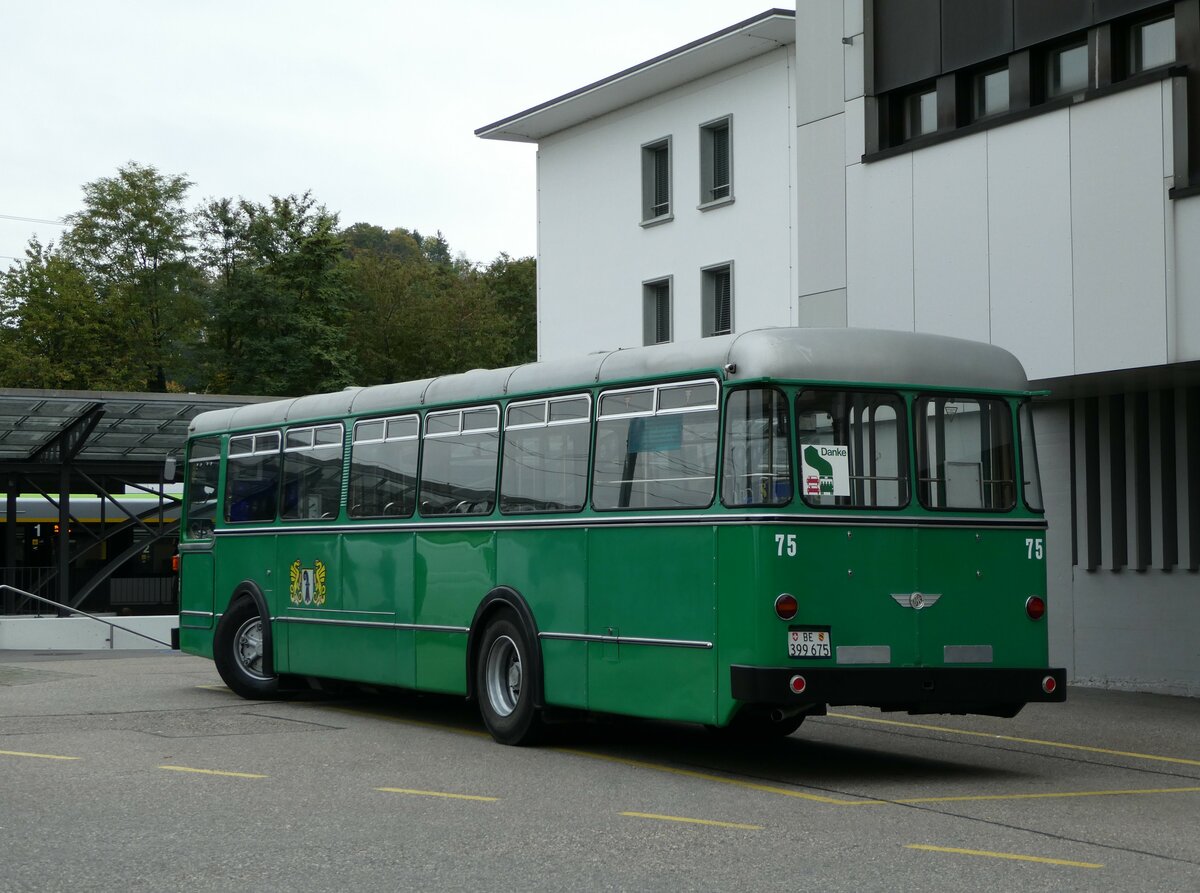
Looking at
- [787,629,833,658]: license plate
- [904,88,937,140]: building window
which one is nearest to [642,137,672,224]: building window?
[904,88,937,140]: building window

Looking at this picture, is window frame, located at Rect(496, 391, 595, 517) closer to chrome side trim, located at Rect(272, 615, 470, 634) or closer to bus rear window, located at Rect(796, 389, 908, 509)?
chrome side trim, located at Rect(272, 615, 470, 634)

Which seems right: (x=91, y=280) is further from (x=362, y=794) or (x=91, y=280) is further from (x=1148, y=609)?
(x=362, y=794)

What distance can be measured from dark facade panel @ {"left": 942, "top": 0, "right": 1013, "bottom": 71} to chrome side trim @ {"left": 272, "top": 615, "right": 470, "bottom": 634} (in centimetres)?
900

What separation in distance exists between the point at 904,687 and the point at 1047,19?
9528 millimetres

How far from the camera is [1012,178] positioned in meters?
18.3

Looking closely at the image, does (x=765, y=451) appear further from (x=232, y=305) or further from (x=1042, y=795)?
(x=232, y=305)

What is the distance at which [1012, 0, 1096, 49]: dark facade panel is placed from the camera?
17.8 metres

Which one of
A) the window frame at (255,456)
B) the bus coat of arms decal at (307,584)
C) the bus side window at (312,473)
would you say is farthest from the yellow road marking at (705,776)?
the window frame at (255,456)

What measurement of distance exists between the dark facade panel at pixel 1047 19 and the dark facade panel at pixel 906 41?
121 cm

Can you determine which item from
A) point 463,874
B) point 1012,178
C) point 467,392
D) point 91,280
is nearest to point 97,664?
point 467,392

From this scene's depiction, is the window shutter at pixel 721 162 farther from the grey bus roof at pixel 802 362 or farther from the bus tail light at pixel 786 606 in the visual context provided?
the bus tail light at pixel 786 606

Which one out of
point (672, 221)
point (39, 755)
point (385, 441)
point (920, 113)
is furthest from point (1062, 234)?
point (672, 221)

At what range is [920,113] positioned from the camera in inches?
804

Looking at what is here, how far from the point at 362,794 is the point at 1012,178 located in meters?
10.7
